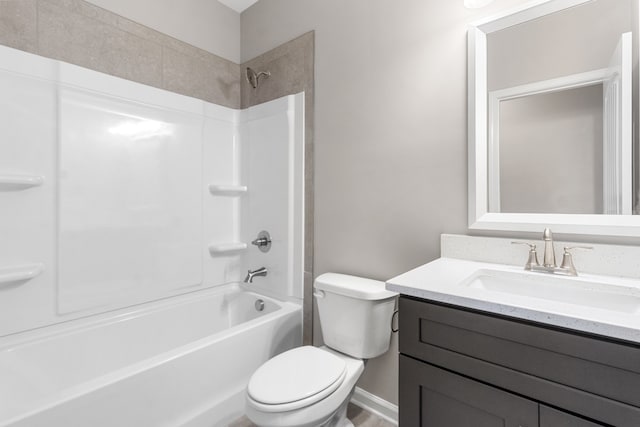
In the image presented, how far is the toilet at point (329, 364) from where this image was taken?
115 cm

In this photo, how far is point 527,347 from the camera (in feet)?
2.60

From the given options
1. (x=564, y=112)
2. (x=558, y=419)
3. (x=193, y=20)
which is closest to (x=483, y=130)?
(x=564, y=112)

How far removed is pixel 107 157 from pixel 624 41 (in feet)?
7.68

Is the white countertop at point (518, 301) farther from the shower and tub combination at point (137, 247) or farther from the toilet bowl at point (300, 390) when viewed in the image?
the shower and tub combination at point (137, 247)

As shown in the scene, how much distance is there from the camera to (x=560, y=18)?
119 centimetres

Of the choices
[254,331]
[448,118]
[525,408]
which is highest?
[448,118]

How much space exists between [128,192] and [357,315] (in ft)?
4.81

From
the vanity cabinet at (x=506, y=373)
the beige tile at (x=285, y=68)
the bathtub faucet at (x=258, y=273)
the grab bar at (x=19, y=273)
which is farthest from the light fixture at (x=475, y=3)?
the grab bar at (x=19, y=273)

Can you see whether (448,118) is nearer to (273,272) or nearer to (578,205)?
(578,205)

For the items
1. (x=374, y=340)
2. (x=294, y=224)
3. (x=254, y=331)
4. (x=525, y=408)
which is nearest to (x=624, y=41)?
(x=525, y=408)

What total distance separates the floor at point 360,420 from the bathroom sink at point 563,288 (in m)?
0.99

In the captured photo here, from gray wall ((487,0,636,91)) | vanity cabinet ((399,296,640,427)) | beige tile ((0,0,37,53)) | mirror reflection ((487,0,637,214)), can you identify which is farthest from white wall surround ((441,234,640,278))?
beige tile ((0,0,37,53))

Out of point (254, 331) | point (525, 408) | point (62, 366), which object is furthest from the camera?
point (254, 331)

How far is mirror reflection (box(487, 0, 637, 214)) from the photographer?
43.4 inches
